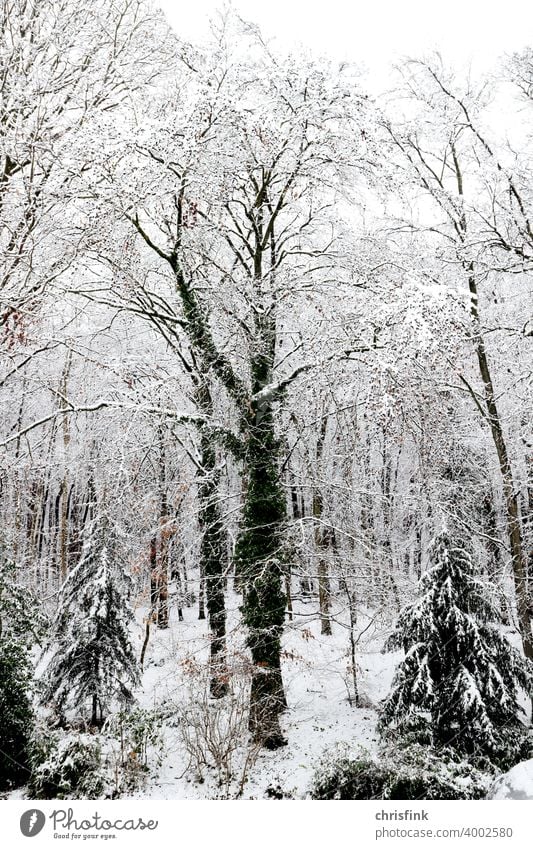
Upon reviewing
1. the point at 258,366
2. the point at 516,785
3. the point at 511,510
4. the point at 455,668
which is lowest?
the point at 516,785

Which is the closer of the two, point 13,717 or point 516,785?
point 516,785

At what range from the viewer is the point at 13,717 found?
17.4ft

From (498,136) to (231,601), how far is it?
7996mm

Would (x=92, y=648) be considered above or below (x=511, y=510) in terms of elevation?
below

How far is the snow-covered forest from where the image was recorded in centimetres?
498

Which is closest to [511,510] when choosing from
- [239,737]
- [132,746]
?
[239,737]

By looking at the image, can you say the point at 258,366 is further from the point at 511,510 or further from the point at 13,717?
the point at 13,717

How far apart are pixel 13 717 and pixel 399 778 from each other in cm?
357

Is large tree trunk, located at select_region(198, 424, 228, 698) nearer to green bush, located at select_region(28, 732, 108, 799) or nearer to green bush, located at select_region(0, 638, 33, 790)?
green bush, located at select_region(28, 732, 108, 799)

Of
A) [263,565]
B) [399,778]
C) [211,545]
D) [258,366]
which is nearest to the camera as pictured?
[399,778]

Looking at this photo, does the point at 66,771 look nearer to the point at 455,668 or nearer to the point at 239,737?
the point at 239,737

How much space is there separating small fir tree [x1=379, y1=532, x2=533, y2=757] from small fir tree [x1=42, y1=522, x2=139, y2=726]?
11.1ft

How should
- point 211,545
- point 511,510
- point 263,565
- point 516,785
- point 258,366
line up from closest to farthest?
1. point 516,785
2. point 263,565
3. point 258,366
4. point 511,510
5. point 211,545

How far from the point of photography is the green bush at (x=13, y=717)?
5228mm
